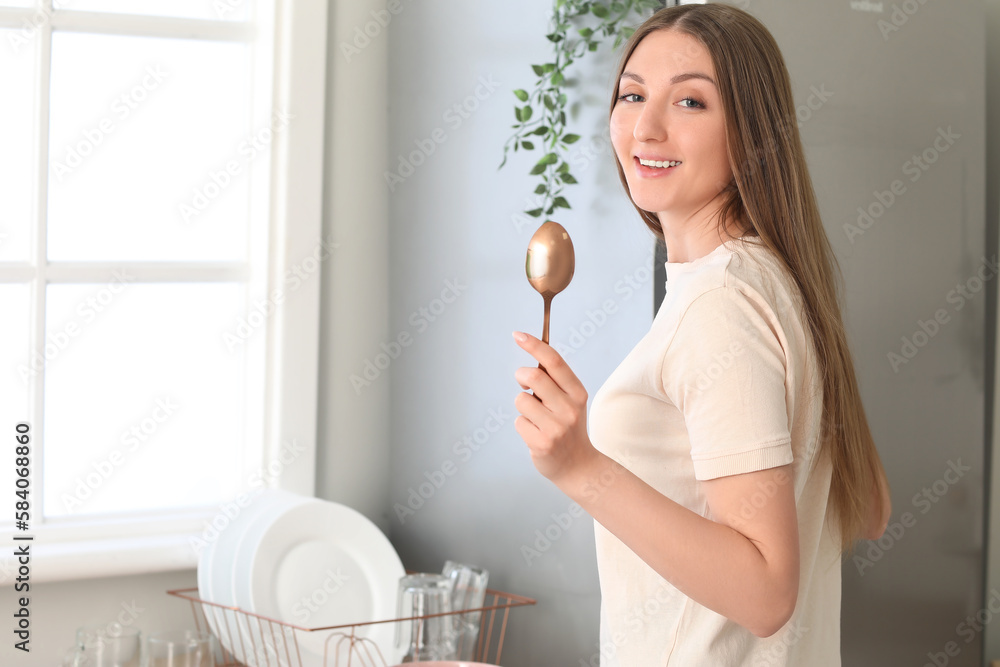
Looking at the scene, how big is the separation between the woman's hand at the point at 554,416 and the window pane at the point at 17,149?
1.11 m

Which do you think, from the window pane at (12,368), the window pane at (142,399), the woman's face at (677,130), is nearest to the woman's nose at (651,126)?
the woman's face at (677,130)

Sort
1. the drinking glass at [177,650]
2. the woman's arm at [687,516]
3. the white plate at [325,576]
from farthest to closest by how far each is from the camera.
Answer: the white plate at [325,576] → the drinking glass at [177,650] → the woman's arm at [687,516]

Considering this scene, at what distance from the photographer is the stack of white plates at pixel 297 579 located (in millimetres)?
1262

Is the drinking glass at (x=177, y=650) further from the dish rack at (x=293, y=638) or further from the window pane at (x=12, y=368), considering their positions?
the window pane at (x=12, y=368)

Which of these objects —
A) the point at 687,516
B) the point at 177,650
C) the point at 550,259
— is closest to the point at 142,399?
the point at 177,650

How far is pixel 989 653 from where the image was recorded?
153 centimetres

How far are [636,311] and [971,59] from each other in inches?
24.5

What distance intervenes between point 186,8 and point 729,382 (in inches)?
50.5

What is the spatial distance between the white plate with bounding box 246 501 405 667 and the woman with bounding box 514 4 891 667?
566mm

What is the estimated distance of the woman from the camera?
654 millimetres

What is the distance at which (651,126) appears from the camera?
0.78m

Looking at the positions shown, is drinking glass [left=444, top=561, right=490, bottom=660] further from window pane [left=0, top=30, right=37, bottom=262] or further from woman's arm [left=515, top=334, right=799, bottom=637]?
window pane [left=0, top=30, right=37, bottom=262]

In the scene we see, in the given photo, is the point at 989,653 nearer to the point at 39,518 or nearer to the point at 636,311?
the point at 636,311

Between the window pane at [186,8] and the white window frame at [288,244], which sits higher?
the window pane at [186,8]
